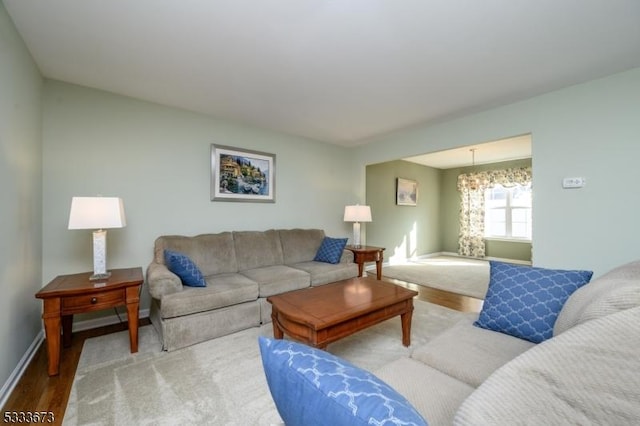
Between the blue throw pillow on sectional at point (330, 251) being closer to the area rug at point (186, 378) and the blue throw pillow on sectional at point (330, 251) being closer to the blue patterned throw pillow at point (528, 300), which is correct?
the area rug at point (186, 378)

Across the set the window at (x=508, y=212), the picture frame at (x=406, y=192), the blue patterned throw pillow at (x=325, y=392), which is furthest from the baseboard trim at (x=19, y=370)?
the window at (x=508, y=212)

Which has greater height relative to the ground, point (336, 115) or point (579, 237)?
point (336, 115)

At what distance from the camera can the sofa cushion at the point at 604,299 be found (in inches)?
28.7

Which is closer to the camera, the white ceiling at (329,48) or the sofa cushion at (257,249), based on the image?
the white ceiling at (329,48)

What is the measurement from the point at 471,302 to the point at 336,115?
2.99 meters

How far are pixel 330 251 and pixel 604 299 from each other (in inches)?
123

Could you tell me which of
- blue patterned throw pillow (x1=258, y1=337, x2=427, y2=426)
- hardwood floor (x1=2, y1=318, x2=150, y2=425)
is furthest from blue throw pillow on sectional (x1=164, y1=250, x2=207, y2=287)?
blue patterned throw pillow (x1=258, y1=337, x2=427, y2=426)

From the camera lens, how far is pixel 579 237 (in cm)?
271

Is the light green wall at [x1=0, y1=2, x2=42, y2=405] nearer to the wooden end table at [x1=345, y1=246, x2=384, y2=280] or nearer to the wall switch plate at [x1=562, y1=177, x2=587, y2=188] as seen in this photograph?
the wooden end table at [x1=345, y1=246, x2=384, y2=280]

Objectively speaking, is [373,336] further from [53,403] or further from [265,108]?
[265,108]

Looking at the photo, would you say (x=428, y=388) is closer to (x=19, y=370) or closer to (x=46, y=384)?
(x=46, y=384)

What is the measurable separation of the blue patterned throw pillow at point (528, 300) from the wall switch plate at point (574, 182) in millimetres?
1849

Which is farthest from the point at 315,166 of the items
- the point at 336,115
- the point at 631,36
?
the point at 631,36

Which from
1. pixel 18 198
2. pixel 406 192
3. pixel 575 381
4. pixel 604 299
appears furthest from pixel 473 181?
pixel 18 198
